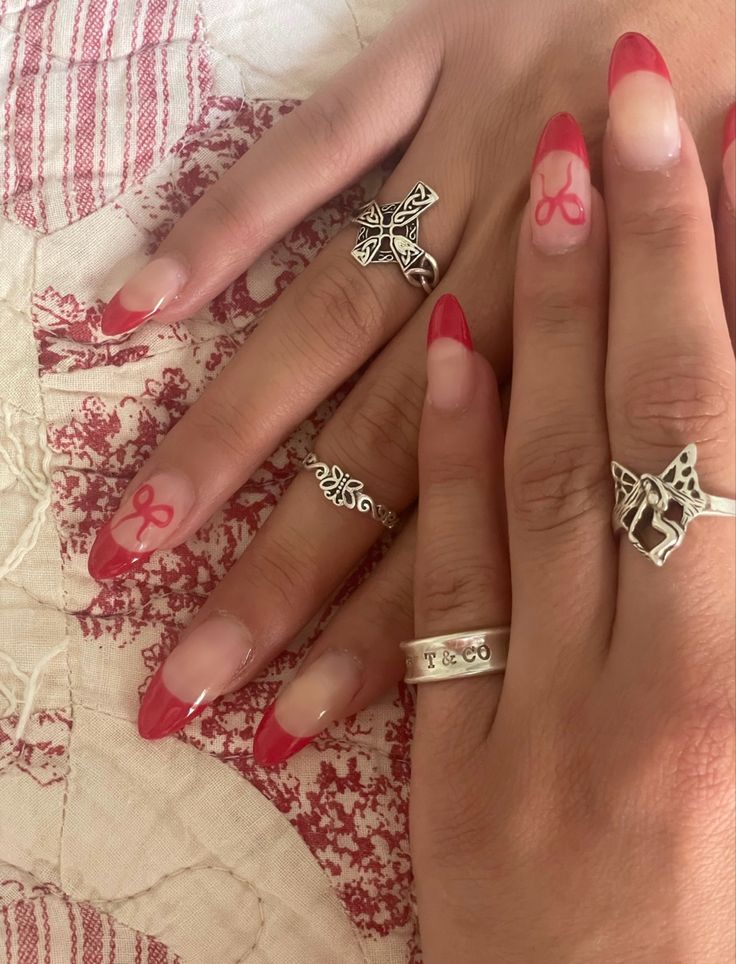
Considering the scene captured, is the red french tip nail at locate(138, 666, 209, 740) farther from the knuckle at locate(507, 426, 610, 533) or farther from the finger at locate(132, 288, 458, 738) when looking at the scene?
the knuckle at locate(507, 426, 610, 533)

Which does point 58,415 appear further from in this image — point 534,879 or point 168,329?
point 534,879

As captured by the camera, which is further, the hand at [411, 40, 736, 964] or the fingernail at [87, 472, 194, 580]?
the fingernail at [87, 472, 194, 580]

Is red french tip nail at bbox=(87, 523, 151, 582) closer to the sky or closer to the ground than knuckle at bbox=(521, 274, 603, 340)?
closer to the ground

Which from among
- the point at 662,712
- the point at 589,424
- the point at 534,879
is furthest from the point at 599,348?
the point at 534,879

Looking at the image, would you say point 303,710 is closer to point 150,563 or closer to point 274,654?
point 274,654

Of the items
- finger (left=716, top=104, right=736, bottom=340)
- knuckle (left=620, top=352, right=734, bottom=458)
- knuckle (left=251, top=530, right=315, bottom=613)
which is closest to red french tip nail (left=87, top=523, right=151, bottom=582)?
knuckle (left=251, top=530, right=315, bottom=613)
